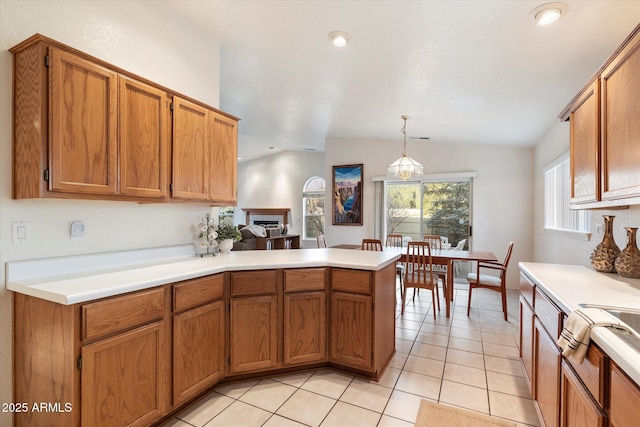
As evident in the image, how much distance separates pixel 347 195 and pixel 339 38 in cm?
399

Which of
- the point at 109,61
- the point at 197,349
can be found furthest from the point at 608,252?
the point at 109,61

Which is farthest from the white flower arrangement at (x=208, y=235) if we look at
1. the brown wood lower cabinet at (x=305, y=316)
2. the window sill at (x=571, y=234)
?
the window sill at (x=571, y=234)

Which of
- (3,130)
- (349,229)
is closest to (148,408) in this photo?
(3,130)

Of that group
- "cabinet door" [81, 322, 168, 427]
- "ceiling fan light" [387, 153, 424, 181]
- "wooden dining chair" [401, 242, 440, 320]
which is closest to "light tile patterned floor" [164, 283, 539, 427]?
"cabinet door" [81, 322, 168, 427]

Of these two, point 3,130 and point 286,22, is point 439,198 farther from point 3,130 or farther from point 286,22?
point 3,130

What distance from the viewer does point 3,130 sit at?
1655mm

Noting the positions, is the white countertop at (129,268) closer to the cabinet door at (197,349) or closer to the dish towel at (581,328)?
the cabinet door at (197,349)

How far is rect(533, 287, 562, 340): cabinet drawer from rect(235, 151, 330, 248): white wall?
21.8 ft

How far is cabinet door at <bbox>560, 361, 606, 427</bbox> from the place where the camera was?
1.06 meters

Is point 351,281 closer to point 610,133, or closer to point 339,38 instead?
point 610,133

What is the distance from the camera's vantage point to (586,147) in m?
1.99

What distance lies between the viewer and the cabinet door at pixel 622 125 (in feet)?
4.68

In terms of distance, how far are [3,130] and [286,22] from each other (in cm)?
191

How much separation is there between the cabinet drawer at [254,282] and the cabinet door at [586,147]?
213cm
